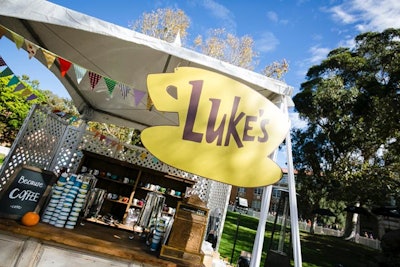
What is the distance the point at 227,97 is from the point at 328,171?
16.7 metres

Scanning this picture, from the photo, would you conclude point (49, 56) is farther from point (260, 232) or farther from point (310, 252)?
point (310, 252)

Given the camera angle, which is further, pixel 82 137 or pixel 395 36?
pixel 395 36

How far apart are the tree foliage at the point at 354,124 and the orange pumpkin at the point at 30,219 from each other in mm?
13592

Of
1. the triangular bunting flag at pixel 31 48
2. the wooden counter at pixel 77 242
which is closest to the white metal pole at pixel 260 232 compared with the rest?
the wooden counter at pixel 77 242

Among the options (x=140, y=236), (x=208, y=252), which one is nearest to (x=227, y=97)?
(x=140, y=236)

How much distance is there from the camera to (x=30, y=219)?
2051 mm

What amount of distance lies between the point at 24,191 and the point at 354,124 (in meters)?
16.1

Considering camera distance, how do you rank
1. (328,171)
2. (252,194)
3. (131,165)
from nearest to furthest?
(131,165) < (328,171) < (252,194)

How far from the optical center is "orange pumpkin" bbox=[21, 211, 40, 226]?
203 centimetres

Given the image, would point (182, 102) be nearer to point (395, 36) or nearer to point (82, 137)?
point (82, 137)

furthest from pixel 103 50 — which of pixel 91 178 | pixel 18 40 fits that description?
pixel 91 178

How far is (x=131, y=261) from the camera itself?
2.02m

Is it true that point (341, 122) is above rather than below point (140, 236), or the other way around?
above

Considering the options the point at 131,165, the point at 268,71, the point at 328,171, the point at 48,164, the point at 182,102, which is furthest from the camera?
the point at 328,171
